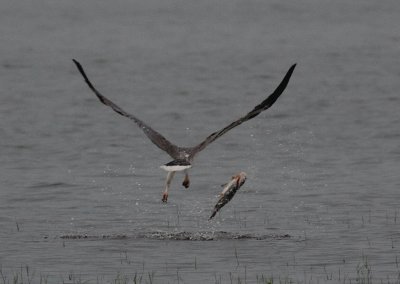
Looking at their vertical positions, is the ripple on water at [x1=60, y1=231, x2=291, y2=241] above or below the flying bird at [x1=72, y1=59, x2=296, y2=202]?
below

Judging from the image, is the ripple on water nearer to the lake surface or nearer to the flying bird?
the lake surface

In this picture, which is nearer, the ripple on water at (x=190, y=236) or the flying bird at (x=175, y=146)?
the flying bird at (x=175, y=146)

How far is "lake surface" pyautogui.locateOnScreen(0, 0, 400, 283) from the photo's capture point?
550 inches

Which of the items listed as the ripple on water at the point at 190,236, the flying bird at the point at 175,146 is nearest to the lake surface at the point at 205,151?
the ripple on water at the point at 190,236

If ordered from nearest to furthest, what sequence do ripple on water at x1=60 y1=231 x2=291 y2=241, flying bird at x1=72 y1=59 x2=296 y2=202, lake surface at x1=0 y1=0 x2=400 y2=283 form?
1. flying bird at x1=72 y1=59 x2=296 y2=202
2. lake surface at x1=0 y1=0 x2=400 y2=283
3. ripple on water at x1=60 y1=231 x2=291 y2=241

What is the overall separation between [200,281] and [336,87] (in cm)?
2296

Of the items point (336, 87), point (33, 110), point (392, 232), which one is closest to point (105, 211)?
point (392, 232)

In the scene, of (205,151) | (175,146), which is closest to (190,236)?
(175,146)

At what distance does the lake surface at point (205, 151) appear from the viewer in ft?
45.8

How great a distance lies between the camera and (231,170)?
21875 mm

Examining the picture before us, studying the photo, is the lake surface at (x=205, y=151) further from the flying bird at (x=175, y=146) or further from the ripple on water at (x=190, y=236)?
the flying bird at (x=175, y=146)

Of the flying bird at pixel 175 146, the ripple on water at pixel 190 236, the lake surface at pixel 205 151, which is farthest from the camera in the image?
the ripple on water at pixel 190 236

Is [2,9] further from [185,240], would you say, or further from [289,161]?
[185,240]

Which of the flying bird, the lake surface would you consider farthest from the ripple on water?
the flying bird
